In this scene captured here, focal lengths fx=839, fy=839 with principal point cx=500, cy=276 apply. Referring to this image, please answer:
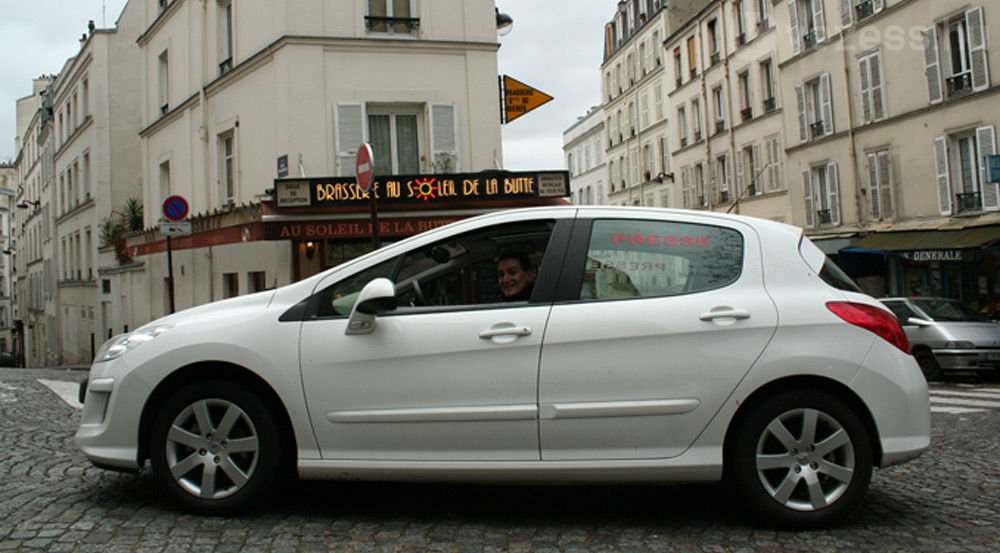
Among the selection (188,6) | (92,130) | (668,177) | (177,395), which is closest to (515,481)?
(177,395)

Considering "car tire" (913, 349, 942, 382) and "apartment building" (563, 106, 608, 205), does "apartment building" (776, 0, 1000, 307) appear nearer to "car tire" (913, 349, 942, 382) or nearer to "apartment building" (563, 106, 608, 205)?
"car tire" (913, 349, 942, 382)

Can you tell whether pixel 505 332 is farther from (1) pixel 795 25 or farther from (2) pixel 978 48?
(1) pixel 795 25

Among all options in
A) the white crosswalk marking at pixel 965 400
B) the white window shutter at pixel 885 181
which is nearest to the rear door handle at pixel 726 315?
the white crosswalk marking at pixel 965 400

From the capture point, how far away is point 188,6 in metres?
19.3

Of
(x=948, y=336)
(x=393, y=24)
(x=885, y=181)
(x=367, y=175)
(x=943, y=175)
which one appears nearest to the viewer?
(x=367, y=175)

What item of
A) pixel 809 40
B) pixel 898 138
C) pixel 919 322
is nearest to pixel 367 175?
pixel 919 322

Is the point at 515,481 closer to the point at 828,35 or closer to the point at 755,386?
the point at 755,386

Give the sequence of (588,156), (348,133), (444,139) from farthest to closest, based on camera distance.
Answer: (588,156), (444,139), (348,133)

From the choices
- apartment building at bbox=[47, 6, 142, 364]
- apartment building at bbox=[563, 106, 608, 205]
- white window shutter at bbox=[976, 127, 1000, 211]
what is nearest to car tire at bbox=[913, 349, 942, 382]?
white window shutter at bbox=[976, 127, 1000, 211]

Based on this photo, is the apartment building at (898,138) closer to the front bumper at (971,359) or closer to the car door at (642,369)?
the front bumper at (971,359)

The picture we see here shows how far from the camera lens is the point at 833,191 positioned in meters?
26.9

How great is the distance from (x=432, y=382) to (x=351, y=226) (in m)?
11.2

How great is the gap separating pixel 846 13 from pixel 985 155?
24.9ft

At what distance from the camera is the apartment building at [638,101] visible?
43.5m
